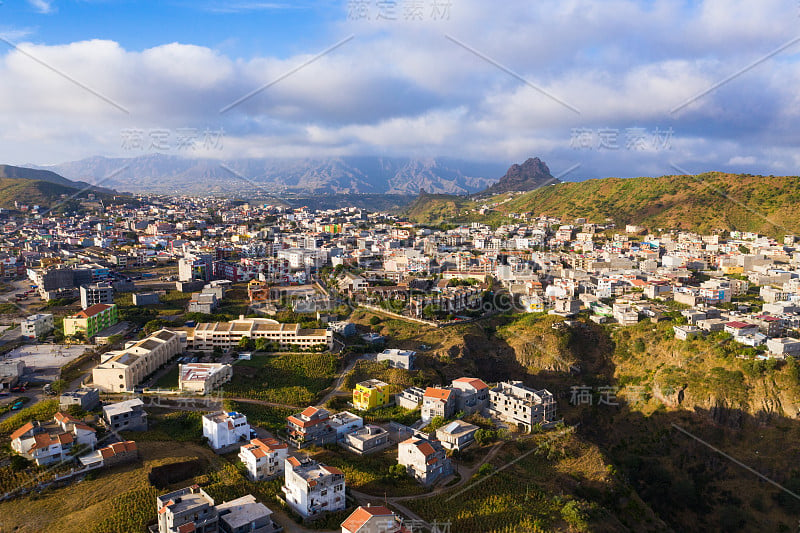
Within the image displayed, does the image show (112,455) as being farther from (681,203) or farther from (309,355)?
(681,203)

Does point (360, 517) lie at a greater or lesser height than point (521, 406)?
greater

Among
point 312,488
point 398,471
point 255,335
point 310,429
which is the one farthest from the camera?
point 255,335

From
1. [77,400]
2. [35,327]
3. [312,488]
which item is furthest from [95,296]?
[312,488]

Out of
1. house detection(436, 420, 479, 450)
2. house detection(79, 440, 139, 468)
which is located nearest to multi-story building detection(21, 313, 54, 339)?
house detection(79, 440, 139, 468)

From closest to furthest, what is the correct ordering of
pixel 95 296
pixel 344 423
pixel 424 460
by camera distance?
1. pixel 424 460
2. pixel 344 423
3. pixel 95 296

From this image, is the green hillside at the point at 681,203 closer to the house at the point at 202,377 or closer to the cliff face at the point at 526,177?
the cliff face at the point at 526,177

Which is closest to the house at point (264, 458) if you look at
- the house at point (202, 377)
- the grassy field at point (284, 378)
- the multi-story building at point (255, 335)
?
the grassy field at point (284, 378)

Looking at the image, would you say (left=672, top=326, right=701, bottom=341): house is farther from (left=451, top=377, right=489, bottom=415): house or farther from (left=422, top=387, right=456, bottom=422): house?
(left=422, top=387, right=456, bottom=422): house

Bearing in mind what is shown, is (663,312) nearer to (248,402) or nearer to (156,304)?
(248,402)
